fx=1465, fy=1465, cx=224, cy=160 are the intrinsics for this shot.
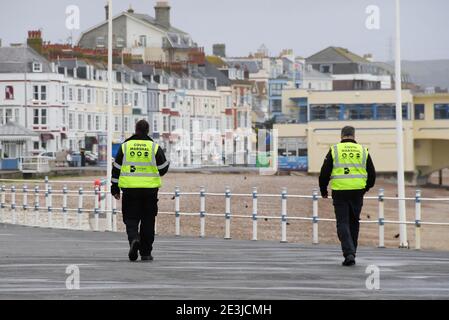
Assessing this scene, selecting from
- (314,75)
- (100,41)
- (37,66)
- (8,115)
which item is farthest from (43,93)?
(314,75)

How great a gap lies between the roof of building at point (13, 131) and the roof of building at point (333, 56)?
84070mm

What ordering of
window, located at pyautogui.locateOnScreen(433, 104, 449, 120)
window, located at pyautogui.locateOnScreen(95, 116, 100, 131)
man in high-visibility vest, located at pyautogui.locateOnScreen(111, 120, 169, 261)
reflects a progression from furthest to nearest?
1. window, located at pyautogui.locateOnScreen(95, 116, 100, 131)
2. window, located at pyautogui.locateOnScreen(433, 104, 449, 120)
3. man in high-visibility vest, located at pyautogui.locateOnScreen(111, 120, 169, 261)

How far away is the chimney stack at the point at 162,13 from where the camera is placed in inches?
5915

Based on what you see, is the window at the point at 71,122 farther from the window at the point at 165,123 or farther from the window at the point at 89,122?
the window at the point at 165,123

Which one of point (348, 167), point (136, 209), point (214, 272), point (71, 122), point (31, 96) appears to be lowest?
point (214, 272)

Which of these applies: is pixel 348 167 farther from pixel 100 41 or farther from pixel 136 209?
pixel 100 41

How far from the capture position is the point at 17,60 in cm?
11019

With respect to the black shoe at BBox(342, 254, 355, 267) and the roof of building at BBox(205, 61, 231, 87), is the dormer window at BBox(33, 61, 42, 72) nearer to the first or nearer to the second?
the roof of building at BBox(205, 61, 231, 87)

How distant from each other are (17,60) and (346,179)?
305 feet

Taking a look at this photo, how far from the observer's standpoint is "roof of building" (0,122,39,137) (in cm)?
9769

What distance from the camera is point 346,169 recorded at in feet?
63.2

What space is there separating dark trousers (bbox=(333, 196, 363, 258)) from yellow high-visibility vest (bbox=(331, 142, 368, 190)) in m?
0.19

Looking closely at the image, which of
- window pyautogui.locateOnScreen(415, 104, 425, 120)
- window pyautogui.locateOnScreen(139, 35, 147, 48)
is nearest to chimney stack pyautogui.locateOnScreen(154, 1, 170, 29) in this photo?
window pyautogui.locateOnScreen(139, 35, 147, 48)
